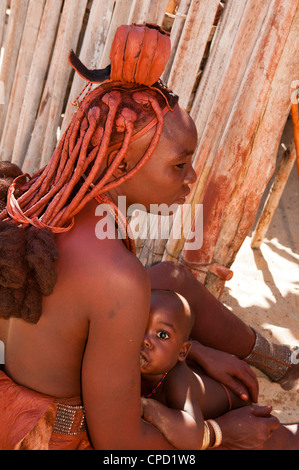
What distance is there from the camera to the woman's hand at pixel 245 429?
2293 mm

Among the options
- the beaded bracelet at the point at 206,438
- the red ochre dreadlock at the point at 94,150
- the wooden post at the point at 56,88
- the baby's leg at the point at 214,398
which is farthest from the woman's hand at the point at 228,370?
the wooden post at the point at 56,88

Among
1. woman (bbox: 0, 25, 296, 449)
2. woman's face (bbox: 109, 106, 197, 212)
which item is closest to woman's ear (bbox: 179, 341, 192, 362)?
woman (bbox: 0, 25, 296, 449)

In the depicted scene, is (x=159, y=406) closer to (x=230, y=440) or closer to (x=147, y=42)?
(x=230, y=440)

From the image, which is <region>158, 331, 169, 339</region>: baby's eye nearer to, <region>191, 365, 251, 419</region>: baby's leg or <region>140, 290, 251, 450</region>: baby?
<region>140, 290, 251, 450</region>: baby

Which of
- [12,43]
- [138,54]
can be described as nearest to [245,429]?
[138,54]

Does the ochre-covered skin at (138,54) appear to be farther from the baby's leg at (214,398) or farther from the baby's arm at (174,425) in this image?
the baby's leg at (214,398)

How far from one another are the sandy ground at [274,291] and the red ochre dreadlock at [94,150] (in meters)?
1.85

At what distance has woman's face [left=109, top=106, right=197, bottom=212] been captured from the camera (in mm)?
1975

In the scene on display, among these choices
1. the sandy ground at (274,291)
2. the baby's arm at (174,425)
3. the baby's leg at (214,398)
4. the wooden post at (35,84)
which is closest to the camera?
the baby's arm at (174,425)

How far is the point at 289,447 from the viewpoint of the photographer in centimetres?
248

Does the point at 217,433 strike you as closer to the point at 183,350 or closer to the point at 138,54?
the point at 183,350

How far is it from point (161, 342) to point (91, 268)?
0.74 metres

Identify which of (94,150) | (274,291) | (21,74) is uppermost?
(94,150)

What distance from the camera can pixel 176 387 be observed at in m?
2.35
